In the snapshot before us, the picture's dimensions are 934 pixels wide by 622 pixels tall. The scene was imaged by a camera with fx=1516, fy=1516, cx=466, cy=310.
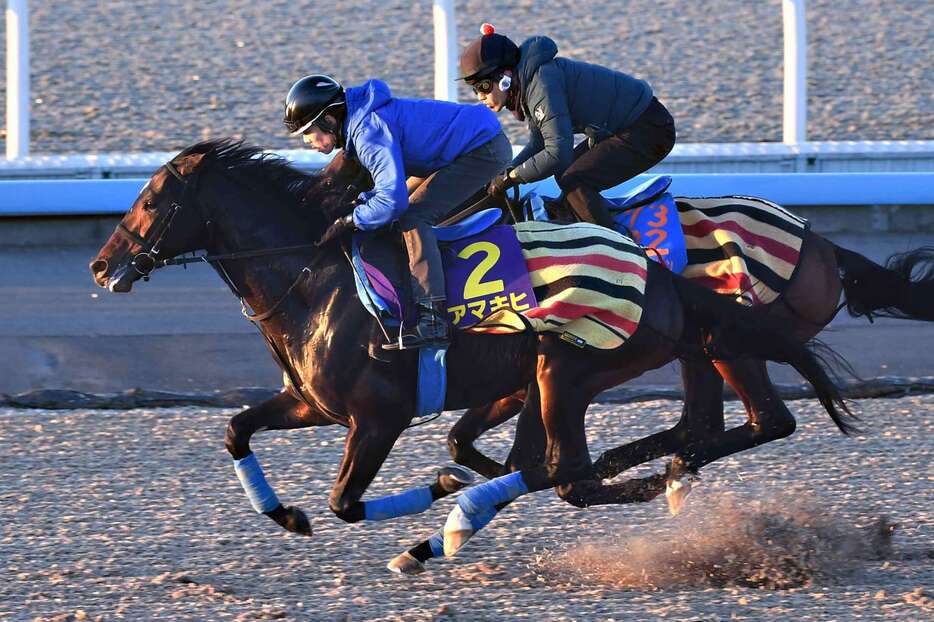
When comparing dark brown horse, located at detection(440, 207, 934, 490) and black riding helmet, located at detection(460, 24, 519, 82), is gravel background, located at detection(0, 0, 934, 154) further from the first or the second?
black riding helmet, located at detection(460, 24, 519, 82)

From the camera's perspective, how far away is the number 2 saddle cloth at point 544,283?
16.0ft

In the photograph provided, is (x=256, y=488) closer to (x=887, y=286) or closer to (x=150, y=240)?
(x=150, y=240)

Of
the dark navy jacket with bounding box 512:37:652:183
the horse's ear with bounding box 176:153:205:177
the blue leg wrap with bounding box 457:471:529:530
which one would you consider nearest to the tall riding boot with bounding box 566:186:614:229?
the dark navy jacket with bounding box 512:37:652:183

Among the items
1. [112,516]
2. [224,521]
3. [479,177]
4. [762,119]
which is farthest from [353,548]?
[762,119]

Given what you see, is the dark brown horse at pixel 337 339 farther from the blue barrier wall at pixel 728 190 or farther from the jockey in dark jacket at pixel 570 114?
the blue barrier wall at pixel 728 190

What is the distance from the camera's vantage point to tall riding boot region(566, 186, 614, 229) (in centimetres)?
548

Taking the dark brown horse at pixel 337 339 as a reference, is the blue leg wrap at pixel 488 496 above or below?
below

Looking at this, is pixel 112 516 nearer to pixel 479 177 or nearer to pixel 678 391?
pixel 479 177

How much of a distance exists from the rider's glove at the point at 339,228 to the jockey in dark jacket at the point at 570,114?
77 cm

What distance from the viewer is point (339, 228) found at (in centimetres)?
488

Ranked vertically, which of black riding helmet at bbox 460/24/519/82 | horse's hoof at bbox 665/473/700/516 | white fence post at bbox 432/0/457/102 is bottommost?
horse's hoof at bbox 665/473/700/516

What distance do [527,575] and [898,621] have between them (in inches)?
45.5

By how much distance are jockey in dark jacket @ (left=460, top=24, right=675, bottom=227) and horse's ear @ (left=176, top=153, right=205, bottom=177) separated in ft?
3.39

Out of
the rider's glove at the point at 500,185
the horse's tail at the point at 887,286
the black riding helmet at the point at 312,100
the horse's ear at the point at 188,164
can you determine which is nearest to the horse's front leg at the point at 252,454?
the horse's ear at the point at 188,164
